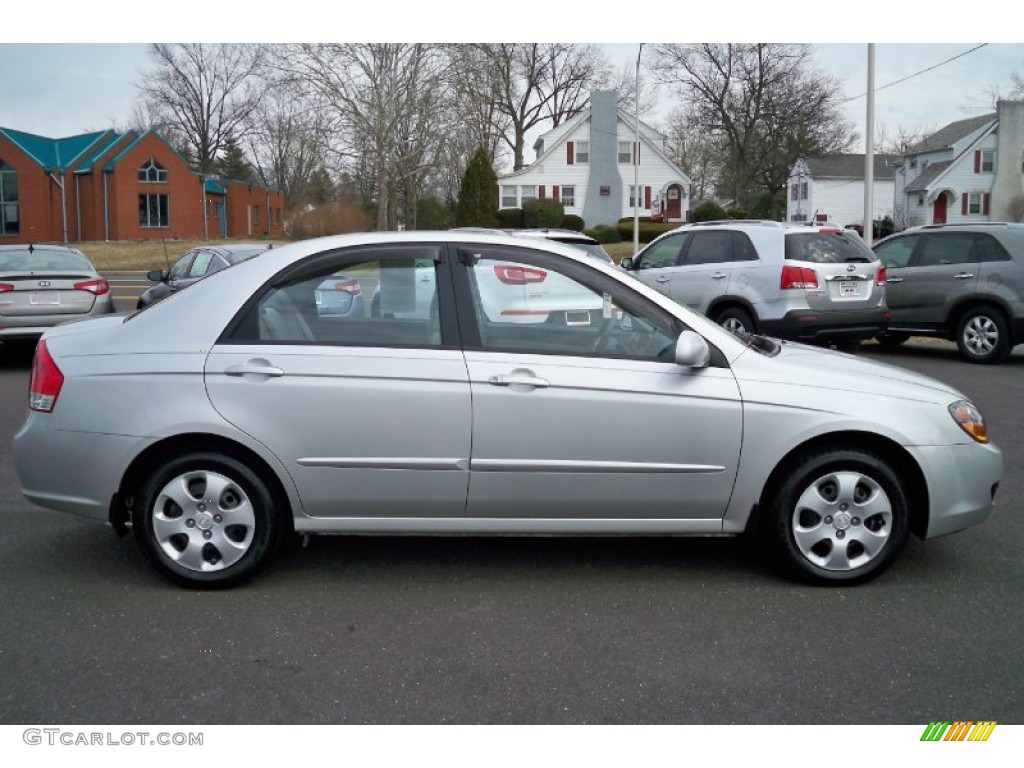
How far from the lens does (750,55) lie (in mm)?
64312

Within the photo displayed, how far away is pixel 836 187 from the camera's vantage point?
8050 centimetres

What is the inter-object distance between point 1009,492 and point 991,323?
7.48m

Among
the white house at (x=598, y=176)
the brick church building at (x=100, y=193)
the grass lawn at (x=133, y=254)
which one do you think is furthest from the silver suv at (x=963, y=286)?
the brick church building at (x=100, y=193)

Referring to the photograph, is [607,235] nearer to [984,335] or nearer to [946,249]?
→ [946,249]

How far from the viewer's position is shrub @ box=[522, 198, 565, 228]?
51500 millimetres

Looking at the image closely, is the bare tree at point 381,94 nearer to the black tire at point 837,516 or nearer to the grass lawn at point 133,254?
the grass lawn at point 133,254

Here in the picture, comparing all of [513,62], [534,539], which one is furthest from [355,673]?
[513,62]

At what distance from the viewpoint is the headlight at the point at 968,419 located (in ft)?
17.2

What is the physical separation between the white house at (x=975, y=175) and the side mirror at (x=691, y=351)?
6689 centimetres

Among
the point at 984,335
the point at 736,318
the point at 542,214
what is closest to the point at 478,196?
the point at 542,214

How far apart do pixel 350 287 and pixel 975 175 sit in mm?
72627

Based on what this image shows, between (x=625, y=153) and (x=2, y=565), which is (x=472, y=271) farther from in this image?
(x=625, y=153)
